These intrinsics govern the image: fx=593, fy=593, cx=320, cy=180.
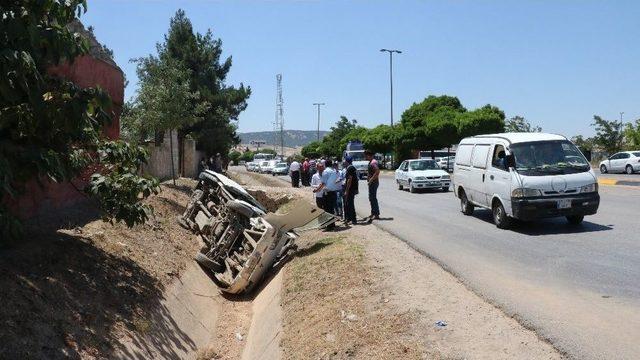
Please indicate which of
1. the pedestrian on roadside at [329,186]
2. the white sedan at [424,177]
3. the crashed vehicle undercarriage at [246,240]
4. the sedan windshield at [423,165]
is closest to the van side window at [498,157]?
the pedestrian on roadside at [329,186]

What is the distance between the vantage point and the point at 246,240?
11.8 metres

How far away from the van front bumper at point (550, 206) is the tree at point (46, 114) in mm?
7220

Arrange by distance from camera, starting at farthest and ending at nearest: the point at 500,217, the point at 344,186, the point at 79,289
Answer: the point at 344,186 < the point at 500,217 < the point at 79,289

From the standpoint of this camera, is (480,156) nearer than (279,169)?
Yes

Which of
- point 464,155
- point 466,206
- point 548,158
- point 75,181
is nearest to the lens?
point 75,181

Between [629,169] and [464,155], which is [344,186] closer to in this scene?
[464,155]

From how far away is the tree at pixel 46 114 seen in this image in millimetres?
5113

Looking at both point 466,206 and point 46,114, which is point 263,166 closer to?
point 466,206

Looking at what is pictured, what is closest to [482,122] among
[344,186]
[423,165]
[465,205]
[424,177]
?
[423,165]

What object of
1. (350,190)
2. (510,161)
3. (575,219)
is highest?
(510,161)

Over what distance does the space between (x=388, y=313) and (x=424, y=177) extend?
1853 centimetres

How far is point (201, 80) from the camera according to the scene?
35.5m

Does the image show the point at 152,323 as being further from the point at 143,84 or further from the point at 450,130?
the point at 450,130

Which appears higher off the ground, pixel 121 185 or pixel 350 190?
pixel 121 185
